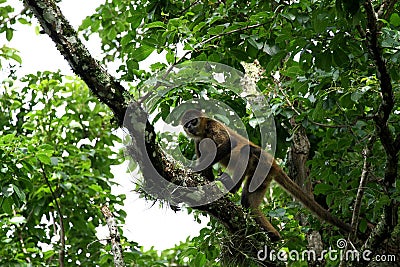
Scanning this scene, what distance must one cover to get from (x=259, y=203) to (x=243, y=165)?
42cm

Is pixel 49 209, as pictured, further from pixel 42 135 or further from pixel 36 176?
pixel 42 135

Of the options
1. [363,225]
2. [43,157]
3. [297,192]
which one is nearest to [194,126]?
[297,192]

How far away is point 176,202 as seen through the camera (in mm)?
3631

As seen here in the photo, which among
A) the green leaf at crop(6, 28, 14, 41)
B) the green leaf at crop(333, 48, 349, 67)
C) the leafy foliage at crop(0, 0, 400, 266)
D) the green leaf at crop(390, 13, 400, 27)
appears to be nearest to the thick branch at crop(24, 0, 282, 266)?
the leafy foliage at crop(0, 0, 400, 266)

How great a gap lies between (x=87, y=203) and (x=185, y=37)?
2985 mm

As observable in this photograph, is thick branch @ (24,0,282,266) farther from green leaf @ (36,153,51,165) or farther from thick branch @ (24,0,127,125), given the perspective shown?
green leaf @ (36,153,51,165)

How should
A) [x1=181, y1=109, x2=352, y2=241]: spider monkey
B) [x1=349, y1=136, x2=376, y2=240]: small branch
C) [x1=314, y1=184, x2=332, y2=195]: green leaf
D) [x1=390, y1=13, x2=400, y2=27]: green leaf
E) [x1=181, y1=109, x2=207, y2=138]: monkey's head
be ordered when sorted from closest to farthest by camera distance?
[x1=390, y1=13, x2=400, y2=27]: green leaf < [x1=349, y1=136, x2=376, y2=240]: small branch < [x1=314, y1=184, x2=332, y2=195]: green leaf < [x1=181, y1=109, x2=352, y2=241]: spider monkey < [x1=181, y1=109, x2=207, y2=138]: monkey's head

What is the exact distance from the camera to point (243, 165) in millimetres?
5184

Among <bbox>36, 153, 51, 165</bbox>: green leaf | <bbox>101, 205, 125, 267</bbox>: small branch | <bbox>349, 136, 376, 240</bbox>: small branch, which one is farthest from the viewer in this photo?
<bbox>36, 153, 51, 165</bbox>: green leaf

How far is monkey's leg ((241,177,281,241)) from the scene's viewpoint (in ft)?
14.9

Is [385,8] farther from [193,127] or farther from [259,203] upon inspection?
[193,127]

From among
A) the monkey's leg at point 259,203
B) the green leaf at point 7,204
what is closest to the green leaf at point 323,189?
the monkey's leg at point 259,203

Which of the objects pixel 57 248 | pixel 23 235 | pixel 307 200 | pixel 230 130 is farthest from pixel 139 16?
pixel 23 235

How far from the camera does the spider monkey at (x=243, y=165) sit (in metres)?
4.92
